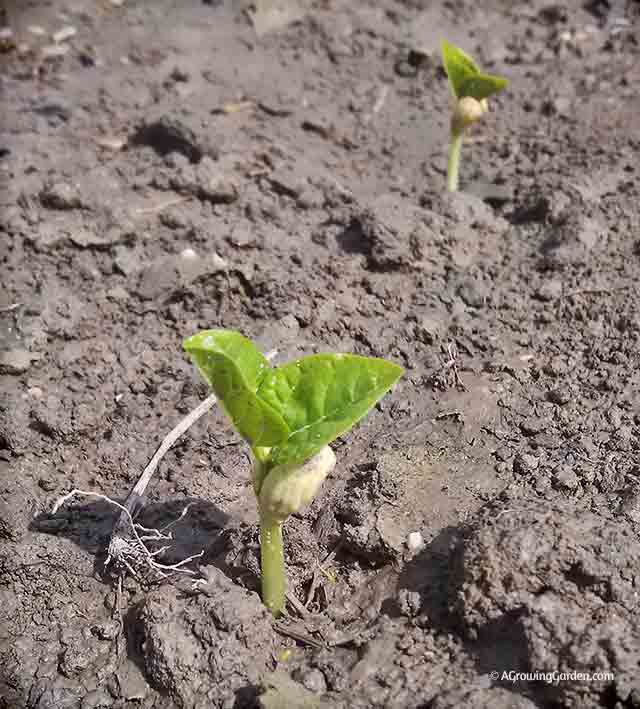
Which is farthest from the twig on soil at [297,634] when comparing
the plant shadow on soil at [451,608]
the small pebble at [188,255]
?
the small pebble at [188,255]

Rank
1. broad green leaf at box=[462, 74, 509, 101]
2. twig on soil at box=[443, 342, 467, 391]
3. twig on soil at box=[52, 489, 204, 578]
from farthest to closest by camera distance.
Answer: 1. broad green leaf at box=[462, 74, 509, 101]
2. twig on soil at box=[443, 342, 467, 391]
3. twig on soil at box=[52, 489, 204, 578]

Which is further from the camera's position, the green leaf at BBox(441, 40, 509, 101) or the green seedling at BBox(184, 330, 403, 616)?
the green leaf at BBox(441, 40, 509, 101)

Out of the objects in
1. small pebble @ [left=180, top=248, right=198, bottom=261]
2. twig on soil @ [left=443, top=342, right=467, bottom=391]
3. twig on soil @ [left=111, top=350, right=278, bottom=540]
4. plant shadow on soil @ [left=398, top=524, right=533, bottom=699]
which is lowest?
twig on soil @ [left=111, top=350, right=278, bottom=540]

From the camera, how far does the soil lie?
1812 mm

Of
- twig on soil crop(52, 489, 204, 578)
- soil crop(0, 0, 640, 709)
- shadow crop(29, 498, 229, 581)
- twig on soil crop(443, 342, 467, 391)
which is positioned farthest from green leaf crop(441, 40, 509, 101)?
twig on soil crop(52, 489, 204, 578)

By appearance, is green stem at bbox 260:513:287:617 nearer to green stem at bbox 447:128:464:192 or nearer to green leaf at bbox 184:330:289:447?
green leaf at bbox 184:330:289:447

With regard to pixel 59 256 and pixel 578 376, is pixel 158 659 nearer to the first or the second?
pixel 578 376

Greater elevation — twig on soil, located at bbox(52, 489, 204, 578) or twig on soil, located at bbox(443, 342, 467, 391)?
twig on soil, located at bbox(443, 342, 467, 391)

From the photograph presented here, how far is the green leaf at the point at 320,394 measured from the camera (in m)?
1.63

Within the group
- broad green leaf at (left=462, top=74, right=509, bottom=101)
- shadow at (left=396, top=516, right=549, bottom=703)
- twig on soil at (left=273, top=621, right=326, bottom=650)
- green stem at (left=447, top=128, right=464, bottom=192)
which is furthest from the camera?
green stem at (left=447, top=128, right=464, bottom=192)

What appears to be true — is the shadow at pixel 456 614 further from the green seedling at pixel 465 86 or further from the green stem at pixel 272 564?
the green seedling at pixel 465 86

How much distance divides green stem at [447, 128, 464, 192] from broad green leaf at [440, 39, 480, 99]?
0.16m

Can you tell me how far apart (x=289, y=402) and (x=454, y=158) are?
5.35ft

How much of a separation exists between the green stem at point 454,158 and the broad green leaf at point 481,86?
13 centimetres
